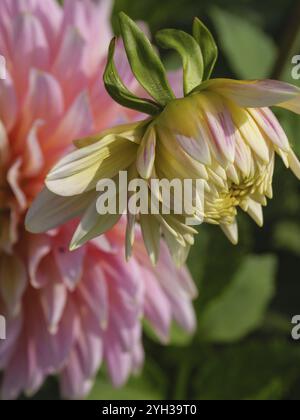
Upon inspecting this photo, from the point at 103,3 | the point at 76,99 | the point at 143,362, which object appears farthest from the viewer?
the point at 143,362

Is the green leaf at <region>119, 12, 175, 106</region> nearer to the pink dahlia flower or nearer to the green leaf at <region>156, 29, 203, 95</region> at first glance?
the green leaf at <region>156, 29, 203, 95</region>

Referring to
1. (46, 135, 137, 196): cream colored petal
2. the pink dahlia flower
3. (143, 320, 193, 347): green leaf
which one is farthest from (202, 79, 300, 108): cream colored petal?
(143, 320, 193, 347): green leaf

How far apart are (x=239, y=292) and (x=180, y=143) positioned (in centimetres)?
78

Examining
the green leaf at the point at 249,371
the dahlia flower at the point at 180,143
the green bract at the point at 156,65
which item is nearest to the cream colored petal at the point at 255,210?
the dahlia flower at the point at 180,143

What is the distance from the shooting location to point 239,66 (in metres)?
1.66

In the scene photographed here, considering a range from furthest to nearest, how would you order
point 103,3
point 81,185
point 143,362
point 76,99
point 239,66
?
point 239,66 → point 143,362 → point 103,3 → point 76,99 → point 81,185

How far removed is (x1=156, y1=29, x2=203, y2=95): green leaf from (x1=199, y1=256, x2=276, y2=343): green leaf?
67 cm

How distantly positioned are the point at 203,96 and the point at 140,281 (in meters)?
0.38

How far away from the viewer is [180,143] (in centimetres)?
91

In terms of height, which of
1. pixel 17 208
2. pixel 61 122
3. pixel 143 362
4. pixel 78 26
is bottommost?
pixel 143 362

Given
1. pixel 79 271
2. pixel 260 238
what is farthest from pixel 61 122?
pixel 260 238

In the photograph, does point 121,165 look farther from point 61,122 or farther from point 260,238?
point 260,238

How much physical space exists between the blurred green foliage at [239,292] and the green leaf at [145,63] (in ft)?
1.62

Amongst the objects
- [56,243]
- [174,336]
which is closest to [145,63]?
[56,243]
